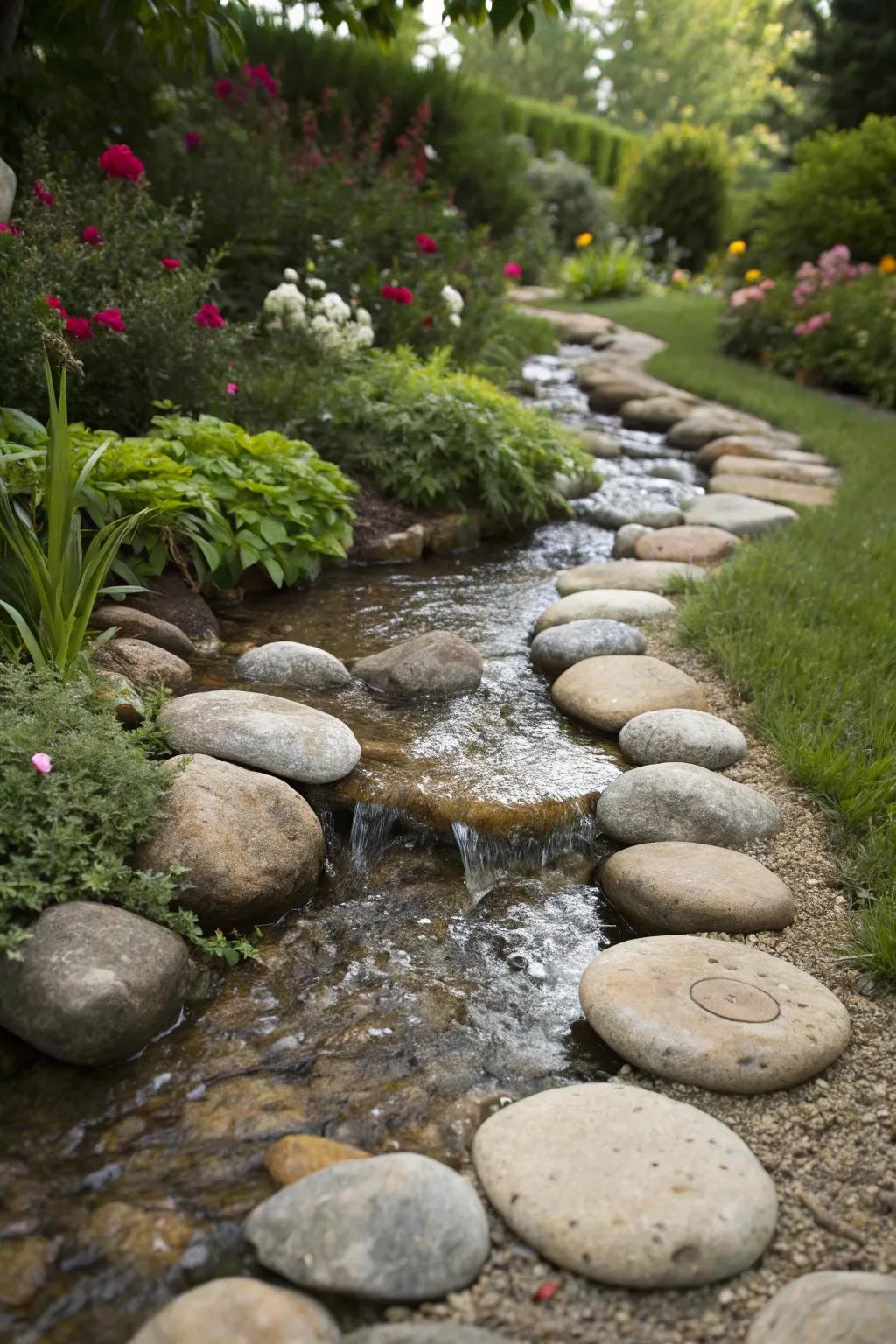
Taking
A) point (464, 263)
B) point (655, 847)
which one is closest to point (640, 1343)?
point (655, 847)

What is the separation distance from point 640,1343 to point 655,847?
1500 mm

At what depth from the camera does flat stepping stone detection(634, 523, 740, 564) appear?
554 cm

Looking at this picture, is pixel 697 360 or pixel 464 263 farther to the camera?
pixel 697 360

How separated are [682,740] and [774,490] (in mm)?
3845

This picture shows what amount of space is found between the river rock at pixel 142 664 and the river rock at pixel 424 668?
0.74m

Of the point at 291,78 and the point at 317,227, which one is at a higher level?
the point at 291,78

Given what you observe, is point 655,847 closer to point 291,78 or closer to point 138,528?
point 138,528

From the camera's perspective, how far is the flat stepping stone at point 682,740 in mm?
3506

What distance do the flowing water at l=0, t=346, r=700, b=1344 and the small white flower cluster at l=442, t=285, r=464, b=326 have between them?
4.20m

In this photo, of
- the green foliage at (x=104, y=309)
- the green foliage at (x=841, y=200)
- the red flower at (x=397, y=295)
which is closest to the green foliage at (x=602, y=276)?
the green foliage at (x=841, y=200)

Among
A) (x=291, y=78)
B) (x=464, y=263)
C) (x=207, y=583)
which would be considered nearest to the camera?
(x=207, y=583)

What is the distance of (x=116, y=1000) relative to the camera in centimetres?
216

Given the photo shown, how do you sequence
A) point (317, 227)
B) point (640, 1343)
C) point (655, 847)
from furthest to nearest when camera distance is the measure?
point (317, 227)
point (655, 847)
point (640, 1343)

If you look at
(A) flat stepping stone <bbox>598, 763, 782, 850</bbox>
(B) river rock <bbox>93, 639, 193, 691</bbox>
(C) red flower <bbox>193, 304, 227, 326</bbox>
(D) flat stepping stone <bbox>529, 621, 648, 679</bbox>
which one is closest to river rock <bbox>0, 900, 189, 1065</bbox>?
(B) river rock <bbox>93, 639, 193, 691</bbox>
